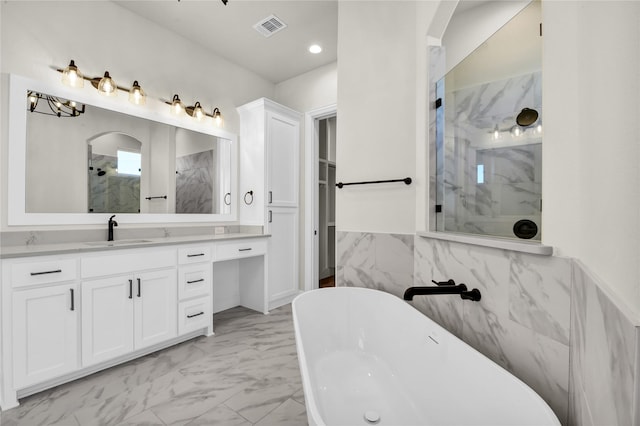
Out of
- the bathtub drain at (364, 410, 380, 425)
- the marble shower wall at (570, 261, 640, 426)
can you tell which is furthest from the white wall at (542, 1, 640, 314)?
the bathtub drain at (364, 410, 380, 425)

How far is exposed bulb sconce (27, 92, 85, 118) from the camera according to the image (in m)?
1.95

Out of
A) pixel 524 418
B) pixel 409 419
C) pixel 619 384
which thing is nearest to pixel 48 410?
pixel 409 419

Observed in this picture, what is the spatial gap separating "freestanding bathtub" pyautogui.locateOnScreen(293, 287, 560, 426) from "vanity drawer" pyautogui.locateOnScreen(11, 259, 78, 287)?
138cm

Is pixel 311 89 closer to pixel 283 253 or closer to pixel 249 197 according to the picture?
pixel 249 197

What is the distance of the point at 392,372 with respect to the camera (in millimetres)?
1534

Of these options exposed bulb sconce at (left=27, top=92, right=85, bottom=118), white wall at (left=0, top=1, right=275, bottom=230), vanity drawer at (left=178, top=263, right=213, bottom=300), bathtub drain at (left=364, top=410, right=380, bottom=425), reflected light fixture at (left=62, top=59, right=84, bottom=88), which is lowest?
bathtub drain at (left=364, top=410, right=380, bottom=425)

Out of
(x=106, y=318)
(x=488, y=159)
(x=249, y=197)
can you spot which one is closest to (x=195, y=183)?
(x=249, y=197)

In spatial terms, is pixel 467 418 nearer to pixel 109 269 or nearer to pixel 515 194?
pixel 515 194

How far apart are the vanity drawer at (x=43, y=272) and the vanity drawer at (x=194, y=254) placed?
66cm

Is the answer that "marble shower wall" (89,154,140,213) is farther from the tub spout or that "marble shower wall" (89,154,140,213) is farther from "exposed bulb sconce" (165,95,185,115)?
the tub spout

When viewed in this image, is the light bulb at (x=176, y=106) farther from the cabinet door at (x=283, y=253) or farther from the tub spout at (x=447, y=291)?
the tub spout at (x=447, y=291)

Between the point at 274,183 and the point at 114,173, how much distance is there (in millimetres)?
1472

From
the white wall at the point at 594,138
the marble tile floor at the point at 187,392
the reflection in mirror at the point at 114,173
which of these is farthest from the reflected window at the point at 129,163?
the white wall at the point at 594,138

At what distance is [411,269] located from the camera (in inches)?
75.0
